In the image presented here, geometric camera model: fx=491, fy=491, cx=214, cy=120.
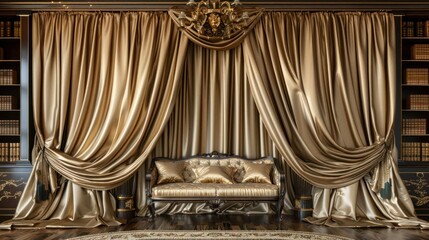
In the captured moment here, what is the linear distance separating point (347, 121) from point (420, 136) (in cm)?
133

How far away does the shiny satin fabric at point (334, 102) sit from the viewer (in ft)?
21.6

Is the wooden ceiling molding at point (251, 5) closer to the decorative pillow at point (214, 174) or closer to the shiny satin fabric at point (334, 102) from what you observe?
the shiny satin fabric at point (334, 102)

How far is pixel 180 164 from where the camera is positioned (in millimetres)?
6883

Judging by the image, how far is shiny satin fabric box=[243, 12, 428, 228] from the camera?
658 centimetres

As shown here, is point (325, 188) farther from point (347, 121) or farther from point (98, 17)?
point (98, 17)

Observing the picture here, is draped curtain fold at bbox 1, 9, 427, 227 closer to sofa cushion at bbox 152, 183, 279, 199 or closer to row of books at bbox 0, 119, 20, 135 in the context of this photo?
row of books at bbox 0, 119, 20, 135

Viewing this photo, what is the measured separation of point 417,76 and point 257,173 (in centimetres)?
272

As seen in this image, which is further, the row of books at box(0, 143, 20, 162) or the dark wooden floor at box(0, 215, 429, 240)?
the row of books at box(0, 143, 20, 162)

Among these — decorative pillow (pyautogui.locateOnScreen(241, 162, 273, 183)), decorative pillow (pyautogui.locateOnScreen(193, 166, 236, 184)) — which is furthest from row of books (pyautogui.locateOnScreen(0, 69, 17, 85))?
decorative pillow (pyautogui.locateOnScreen(241, 162, 273, 183))

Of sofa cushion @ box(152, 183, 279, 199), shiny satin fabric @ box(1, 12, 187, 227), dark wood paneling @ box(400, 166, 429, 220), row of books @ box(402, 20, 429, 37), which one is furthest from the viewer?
row of books @ box(402, 20, 429, 37)

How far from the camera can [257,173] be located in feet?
21.9

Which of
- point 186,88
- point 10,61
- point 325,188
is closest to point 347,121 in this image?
point 325,188

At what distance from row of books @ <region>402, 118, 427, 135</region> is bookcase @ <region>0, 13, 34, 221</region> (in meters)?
5.27

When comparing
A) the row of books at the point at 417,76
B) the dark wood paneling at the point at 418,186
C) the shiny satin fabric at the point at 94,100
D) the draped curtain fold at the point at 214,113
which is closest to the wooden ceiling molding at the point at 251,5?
the shiny satin fabric at the point at 94,100
